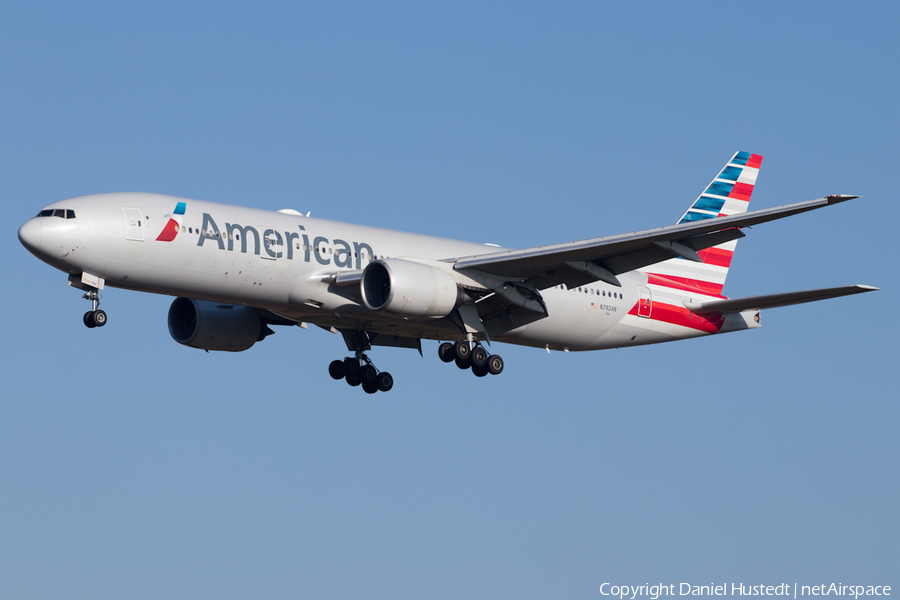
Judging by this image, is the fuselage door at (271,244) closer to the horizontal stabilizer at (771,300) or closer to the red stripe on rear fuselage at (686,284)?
the red stripe on rear fuselage at (686,284)

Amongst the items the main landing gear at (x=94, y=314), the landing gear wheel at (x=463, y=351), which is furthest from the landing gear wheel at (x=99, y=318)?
the landing gear wheel at (x=463, y=351)

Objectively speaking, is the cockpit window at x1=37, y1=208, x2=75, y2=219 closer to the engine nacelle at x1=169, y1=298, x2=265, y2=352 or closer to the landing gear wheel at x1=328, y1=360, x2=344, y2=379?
the engine nacelle at x1=169, y1=298, x2=265, y2=352

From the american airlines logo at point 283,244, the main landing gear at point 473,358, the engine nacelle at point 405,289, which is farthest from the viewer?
the main landing gear at point 473,358

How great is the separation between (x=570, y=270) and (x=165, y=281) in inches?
478

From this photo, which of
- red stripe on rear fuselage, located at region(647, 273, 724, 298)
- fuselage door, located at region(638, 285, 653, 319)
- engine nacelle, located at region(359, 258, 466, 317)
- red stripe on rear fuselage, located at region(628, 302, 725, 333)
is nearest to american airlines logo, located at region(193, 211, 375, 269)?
engine nacelle, located at region(359, 258, 466, 317)

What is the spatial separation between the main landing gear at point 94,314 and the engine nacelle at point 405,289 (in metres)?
7.31

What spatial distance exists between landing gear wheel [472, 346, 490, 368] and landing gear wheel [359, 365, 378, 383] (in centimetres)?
474

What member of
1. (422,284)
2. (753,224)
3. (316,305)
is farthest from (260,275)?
(753,224)

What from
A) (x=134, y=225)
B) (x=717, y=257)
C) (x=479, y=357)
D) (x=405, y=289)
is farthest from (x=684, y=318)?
(x=134, y=225)

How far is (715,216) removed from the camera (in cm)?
4541

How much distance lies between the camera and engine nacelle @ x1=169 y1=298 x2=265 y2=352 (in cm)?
3978

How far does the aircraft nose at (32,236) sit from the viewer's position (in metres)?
31.5

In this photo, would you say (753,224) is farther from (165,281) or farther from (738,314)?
(165,281)

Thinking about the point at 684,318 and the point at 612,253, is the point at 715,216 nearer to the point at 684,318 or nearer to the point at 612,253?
the point at 684,318
